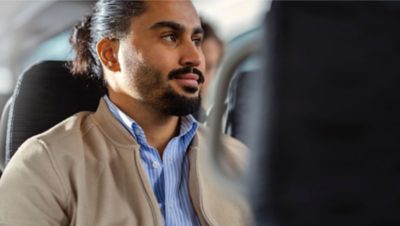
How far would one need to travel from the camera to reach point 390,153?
437 millimetres

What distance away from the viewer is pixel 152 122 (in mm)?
1458

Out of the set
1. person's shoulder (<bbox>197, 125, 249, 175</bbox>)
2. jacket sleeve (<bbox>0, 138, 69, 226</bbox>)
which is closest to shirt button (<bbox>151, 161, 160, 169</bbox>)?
person's shoulder (<bbox>197, 125, 249, 175</bbox>)

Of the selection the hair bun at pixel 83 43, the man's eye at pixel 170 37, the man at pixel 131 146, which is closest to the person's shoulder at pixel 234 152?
the man at pixel 131 146

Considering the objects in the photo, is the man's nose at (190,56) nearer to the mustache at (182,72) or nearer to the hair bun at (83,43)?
the mustache at (182,72)

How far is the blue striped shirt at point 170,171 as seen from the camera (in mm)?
1311

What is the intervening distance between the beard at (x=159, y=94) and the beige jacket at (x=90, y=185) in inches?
4.2

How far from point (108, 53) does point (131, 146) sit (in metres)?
0.31

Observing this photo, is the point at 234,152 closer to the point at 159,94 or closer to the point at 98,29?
the point at 159,94

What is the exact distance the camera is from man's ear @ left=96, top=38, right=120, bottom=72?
5.06 feet

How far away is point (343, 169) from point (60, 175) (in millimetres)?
880

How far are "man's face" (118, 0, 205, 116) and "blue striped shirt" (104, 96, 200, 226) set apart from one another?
0.22 feet

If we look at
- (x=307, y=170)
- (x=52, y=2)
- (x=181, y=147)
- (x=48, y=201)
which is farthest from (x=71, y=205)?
(x=52, y=2)

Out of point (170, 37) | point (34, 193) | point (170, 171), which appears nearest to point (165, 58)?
point (170, 37)

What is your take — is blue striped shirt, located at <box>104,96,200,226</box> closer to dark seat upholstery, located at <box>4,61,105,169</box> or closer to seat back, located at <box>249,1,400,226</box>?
dark seat upholstery, located at <box>4,61,105,169</box>
